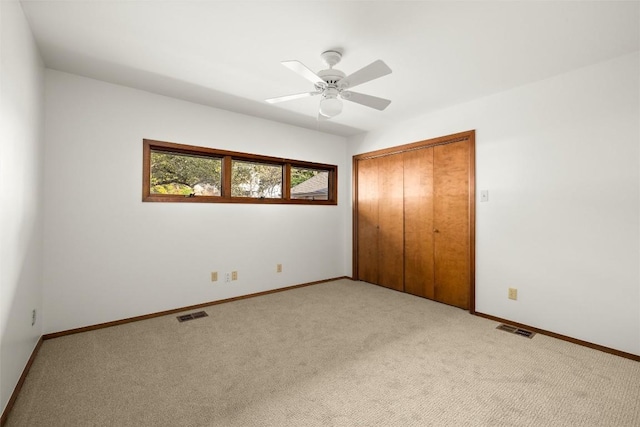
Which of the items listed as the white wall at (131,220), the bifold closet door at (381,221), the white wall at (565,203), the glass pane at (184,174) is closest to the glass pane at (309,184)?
the white wall at (131,220)

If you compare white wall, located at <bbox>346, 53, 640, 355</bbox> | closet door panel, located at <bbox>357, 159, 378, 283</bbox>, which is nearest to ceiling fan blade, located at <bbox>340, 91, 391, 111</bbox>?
white wall, located at <bbox>346, 53, 640, 355</bbox>

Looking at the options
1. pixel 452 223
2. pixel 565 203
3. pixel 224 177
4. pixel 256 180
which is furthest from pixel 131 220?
pixel 565 203

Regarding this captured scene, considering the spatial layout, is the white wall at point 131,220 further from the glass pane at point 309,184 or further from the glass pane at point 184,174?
the glass pane at point 309,184

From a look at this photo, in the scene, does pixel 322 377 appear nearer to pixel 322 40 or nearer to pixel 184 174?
pixel 322 40

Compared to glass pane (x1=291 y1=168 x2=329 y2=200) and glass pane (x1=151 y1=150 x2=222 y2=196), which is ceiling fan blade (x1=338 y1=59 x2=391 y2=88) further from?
glass pane (x1=291 y1=168 x2=329 y2=200)

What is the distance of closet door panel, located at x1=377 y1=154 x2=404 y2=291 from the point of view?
4.21m

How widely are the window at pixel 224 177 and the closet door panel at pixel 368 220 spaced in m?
0.45

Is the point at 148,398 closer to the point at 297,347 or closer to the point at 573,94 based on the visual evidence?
the point at 297,347

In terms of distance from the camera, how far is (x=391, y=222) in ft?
14.2

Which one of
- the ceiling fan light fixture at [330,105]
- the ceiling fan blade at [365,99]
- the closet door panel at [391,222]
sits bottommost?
the closet door panel at [391,222]

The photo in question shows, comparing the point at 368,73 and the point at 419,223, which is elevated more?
the point at 368,73

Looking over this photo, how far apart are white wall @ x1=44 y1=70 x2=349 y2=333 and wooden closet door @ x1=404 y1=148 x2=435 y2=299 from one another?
1735mm

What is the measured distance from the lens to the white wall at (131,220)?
270 centimetres

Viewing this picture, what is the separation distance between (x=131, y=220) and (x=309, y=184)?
2.45 m
